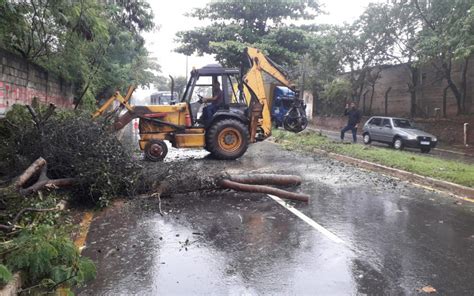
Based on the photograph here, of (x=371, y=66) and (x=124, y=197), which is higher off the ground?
(x=371, y=66)

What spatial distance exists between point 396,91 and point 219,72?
22.0 metres

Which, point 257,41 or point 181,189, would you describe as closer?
point 181,189

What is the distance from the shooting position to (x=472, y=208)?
295 inches

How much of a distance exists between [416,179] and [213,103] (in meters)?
6.46

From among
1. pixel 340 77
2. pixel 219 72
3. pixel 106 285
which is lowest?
pixel 106 285

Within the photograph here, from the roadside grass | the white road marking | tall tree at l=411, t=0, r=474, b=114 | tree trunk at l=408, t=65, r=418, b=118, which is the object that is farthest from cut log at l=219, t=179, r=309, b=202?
tree trunk at l=408, t=65, r=418, b=118

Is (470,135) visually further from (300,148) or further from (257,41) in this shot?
(257,41)

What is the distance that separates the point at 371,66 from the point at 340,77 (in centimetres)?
546

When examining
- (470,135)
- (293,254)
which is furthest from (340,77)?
(293,254)

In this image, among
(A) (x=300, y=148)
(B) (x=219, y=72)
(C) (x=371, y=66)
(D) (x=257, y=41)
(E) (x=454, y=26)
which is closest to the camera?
(B) (x=219, y=72)

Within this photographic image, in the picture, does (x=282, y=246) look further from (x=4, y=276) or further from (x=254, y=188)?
(x=4, y=276)

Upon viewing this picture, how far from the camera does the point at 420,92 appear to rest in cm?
2812

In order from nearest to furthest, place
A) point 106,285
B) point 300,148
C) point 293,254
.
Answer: point 106,285 → point 293,254 → point 300,148

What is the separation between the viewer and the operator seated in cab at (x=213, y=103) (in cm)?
1302
